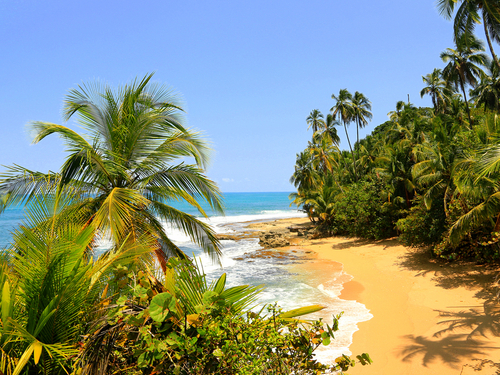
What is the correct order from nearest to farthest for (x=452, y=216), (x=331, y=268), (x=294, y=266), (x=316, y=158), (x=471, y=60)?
(x=452, y=216) → (x=331, y=268) → (x=294, y=266) → (x=471, y=60) → (x=316, y=158)

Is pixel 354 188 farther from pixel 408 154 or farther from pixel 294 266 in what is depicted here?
pixel 294 266

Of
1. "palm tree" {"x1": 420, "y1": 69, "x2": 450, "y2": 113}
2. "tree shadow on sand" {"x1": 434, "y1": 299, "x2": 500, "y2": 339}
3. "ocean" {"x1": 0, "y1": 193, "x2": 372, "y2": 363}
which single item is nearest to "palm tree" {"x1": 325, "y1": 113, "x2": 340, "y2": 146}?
"palm tree" {"x1": 420, "y1": 69, "x2": 450, "y2": 113}

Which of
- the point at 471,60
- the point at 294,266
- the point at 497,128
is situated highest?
the point at 471,60

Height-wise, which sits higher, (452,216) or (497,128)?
(497,128)

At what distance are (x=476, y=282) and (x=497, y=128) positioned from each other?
18.8ft

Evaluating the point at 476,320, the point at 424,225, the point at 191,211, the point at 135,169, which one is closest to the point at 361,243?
the point at 424,225

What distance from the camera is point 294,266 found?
1773 centimetres

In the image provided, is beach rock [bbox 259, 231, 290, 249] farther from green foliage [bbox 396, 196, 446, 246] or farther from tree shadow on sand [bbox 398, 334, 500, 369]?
tree shadow on sand [bbox 398, 334, 500, 369]

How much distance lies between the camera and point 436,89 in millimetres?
35781

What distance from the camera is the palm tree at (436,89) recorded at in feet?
117

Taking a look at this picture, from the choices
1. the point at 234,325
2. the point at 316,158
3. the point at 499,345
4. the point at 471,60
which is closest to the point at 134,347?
the point at 234,325

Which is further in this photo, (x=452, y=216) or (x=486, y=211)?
(x=452, y=216)

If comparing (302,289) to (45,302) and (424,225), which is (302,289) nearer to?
(424,225)

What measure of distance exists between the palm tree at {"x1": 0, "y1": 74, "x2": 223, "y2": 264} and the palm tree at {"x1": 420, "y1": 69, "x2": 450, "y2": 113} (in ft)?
126
